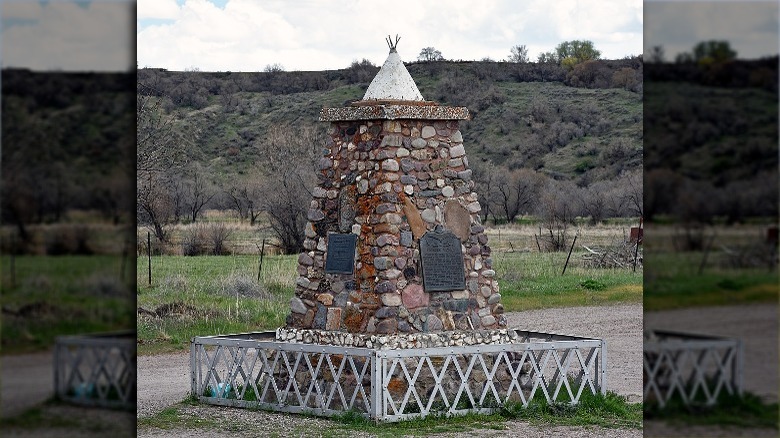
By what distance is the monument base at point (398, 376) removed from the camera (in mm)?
11062

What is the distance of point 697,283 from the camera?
93.9 inches

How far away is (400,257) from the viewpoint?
11578 millimetres

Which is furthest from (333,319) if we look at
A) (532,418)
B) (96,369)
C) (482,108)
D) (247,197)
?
(482,108)

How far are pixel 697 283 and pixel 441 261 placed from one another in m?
9.45

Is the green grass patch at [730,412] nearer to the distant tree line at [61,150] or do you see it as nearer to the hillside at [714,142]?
the hillside at [714,142]

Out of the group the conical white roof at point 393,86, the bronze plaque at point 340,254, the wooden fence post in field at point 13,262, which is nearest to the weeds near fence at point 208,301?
the bronze plaque at point 340,254

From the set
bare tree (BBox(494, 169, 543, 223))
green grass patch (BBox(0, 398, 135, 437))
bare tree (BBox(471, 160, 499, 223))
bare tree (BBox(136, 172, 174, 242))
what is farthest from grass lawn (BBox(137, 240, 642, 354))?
green grass patch (BBox(0, 398, 135, 437))

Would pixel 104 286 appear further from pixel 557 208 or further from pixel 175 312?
pixel 557 208

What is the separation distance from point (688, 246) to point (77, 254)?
1.27 m

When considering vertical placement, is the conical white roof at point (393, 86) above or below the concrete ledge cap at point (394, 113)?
above

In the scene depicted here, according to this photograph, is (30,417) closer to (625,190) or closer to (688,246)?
(688,246)

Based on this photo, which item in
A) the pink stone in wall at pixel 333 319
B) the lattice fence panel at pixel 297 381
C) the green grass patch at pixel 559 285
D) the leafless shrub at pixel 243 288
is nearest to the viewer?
the lattice fence panel at pixel 297 381

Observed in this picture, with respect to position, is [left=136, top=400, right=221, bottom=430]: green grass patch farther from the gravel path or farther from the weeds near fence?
the weeds near fence

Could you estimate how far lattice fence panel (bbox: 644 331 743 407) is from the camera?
238 cm
